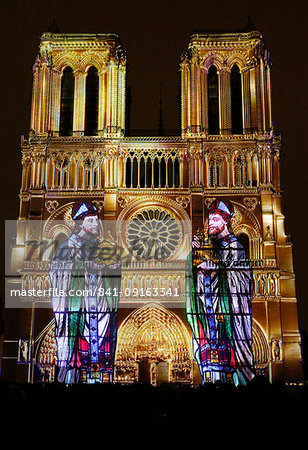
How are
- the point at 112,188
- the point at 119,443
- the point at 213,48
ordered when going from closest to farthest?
the point at 119,443 < the point at 112,188 < the point at 213,48

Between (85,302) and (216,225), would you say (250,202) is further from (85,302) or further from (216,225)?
(85,302)

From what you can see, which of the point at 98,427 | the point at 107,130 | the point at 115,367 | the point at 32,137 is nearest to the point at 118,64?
the point at 107,130

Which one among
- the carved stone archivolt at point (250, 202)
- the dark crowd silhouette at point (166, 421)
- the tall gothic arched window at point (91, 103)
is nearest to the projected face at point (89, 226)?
the tall gothic arched window at point (91, 103)

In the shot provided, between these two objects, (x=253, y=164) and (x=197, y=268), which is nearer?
(x=197, y=268)

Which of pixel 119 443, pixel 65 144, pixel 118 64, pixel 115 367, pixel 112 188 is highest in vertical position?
pixel 118 64

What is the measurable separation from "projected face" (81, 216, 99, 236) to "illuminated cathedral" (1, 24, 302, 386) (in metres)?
0.75

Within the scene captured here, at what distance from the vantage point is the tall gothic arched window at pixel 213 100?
3859 cm

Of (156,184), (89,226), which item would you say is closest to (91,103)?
(156,184)

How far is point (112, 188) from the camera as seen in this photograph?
36375mm

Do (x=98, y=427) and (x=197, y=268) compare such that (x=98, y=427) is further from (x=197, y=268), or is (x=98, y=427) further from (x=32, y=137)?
(x=32, y=137)

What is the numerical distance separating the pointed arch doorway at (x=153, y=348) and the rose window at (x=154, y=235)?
318cm

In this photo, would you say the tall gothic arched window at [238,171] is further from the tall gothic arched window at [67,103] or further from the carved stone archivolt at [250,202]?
the tall gothic arched window at [67,103]

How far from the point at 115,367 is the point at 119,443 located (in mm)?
25918

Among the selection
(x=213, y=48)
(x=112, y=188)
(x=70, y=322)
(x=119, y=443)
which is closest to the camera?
(x=119, y=443)
